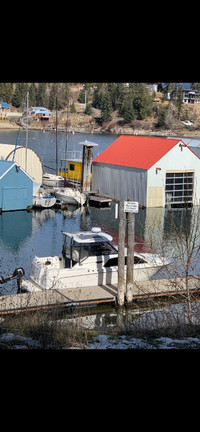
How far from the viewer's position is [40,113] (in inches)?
3910

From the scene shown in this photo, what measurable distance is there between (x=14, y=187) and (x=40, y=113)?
73391 millimetres

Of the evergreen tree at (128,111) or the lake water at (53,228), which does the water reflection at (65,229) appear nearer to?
the lake water at (53,228)

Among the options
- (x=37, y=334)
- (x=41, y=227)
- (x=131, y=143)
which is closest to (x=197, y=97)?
(x=131, y=143)

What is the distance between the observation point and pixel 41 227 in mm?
24500

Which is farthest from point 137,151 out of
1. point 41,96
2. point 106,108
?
point 41,96

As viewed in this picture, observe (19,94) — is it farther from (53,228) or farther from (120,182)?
(53,228)

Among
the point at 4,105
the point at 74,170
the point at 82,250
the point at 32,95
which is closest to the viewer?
the point at 82,250

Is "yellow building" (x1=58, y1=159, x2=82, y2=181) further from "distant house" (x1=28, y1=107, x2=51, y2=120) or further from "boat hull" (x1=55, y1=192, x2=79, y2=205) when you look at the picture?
"distant house" (x1=28, y1=107, x2=51, y2=120)

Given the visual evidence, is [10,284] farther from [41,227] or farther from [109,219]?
[109,219]

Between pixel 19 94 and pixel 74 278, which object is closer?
pixel 74 278

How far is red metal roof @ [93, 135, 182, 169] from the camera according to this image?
29078mm

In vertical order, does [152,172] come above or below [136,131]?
below

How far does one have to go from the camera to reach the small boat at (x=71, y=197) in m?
30.2
